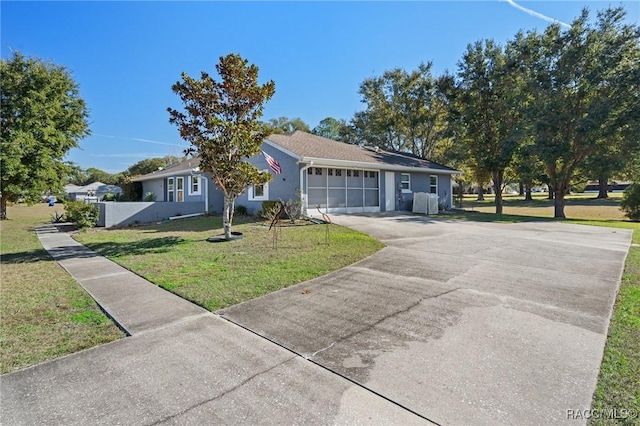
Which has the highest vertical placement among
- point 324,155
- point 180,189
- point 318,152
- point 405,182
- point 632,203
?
point 318,152

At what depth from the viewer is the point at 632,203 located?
1853cm

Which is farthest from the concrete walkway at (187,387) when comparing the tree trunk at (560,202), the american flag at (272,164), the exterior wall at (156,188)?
the exterior wall at (156,188)

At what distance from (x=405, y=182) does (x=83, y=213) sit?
55.3 feet

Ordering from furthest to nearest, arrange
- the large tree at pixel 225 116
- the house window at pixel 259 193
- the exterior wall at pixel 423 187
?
the exterior wall at pixel 423 187
the house window at pixel 259 193
the large tree at pixel 225 116

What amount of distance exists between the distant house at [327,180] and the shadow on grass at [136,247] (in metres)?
3.39

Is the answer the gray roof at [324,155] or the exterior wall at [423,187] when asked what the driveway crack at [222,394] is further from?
the exterior wall at [423,187]

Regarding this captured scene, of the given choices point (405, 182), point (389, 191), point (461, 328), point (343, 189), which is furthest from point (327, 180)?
point (461, 328)

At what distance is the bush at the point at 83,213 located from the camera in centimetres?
1505

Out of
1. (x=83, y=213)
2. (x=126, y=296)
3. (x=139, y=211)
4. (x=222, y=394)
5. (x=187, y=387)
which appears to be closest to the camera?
(x=222, y=394)

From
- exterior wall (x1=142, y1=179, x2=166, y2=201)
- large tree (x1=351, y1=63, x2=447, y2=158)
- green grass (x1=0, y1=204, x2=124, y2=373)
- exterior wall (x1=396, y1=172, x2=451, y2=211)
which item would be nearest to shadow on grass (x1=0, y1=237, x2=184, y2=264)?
green grass (x1=0, y1=204, x2=124, y2=373)

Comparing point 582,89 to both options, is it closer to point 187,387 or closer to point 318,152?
point 318,152

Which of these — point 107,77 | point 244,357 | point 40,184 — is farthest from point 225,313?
point 40,184

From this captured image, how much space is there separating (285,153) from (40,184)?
17.5 meters

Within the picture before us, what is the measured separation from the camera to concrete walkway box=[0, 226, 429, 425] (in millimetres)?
2344
